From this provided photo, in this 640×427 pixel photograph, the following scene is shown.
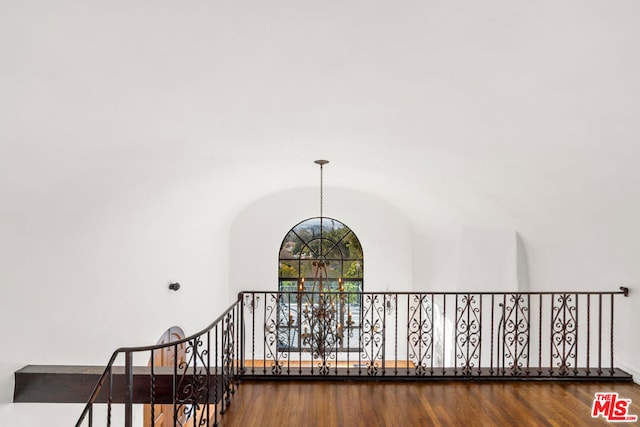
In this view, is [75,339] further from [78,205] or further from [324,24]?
[324,24]

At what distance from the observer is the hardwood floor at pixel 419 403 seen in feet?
12.6

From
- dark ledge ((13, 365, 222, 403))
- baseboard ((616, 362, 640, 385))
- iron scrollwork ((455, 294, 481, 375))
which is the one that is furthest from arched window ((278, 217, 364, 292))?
dark ledge ((13, 365, 222, 403))

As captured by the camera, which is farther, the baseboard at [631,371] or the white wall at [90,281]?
the baseboard at [631,371]

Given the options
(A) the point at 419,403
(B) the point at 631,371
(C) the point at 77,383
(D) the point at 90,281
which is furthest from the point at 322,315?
(B) the point at 631,371

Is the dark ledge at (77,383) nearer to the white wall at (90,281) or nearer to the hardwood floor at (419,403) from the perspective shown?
the white wall at (90,281)

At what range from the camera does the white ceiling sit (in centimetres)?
221

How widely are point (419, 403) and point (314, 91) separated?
294 cm

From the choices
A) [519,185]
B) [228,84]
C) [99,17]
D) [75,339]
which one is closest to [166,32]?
[99,17]

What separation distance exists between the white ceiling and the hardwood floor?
1.77 meters

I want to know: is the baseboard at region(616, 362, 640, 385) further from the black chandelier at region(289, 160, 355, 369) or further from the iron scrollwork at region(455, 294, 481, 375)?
the black chandelier at region(289, 160, 355, 369)

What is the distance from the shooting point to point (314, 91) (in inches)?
128

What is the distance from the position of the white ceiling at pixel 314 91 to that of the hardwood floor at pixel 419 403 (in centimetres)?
177

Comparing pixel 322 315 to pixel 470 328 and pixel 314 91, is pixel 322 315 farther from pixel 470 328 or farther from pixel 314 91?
pixel 314 91

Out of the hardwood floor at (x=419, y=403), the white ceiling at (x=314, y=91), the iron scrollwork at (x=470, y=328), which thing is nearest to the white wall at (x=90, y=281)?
the white ceiling at (x=314, y=91)
